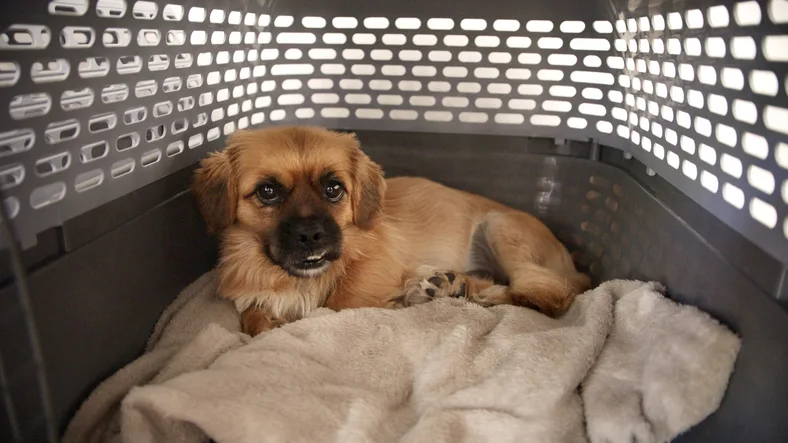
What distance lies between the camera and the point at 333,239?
152 centimetres

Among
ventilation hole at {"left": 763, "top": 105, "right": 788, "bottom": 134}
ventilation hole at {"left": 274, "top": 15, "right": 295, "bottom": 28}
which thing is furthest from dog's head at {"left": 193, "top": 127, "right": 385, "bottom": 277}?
ventilation hole at {"left": 763, "top": 105, "right": 788, "bottom": 134}

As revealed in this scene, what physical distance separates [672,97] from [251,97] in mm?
1393

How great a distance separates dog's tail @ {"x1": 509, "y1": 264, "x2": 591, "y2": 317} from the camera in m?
1.74

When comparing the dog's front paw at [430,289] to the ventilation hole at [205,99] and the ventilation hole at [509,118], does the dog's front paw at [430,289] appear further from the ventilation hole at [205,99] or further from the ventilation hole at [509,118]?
the ventilation hole at [205,99]

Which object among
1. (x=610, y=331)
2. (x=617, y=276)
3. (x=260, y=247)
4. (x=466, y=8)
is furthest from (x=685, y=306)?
(x=466, y=8)

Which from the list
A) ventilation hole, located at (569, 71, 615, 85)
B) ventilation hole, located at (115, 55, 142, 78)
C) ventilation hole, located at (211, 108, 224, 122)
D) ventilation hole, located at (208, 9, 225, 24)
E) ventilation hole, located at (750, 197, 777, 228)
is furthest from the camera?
ventilation hole, located at (569, 71, 615, 85)

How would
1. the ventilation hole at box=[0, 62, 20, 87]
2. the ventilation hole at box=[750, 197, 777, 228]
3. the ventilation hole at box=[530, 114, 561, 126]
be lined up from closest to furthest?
the ventilation hole at box=[0, 62, 20, 87] < the ventilation hole at box=[750, 197, 777, 228] < the ventilation hole at box=[530, 114, 561, 126]

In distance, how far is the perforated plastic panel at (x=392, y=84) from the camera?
1.05m

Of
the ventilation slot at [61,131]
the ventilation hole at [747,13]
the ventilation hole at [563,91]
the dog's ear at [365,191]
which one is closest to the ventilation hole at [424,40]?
the ventilation hole at [563,91]

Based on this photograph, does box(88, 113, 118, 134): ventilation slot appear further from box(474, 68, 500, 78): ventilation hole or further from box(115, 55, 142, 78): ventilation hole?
box(474, 68, 500, 78): ventilation hole

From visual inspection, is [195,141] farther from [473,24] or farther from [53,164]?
[473,24]

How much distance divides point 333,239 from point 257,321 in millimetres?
352

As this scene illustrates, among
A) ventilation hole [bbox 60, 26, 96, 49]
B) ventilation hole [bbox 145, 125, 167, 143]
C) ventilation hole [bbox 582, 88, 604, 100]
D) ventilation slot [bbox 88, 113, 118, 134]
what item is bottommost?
ventilation hole [bbox 145, 125, 167, 143]

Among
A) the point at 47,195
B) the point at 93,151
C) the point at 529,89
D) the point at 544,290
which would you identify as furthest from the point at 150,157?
the point at 529,89
